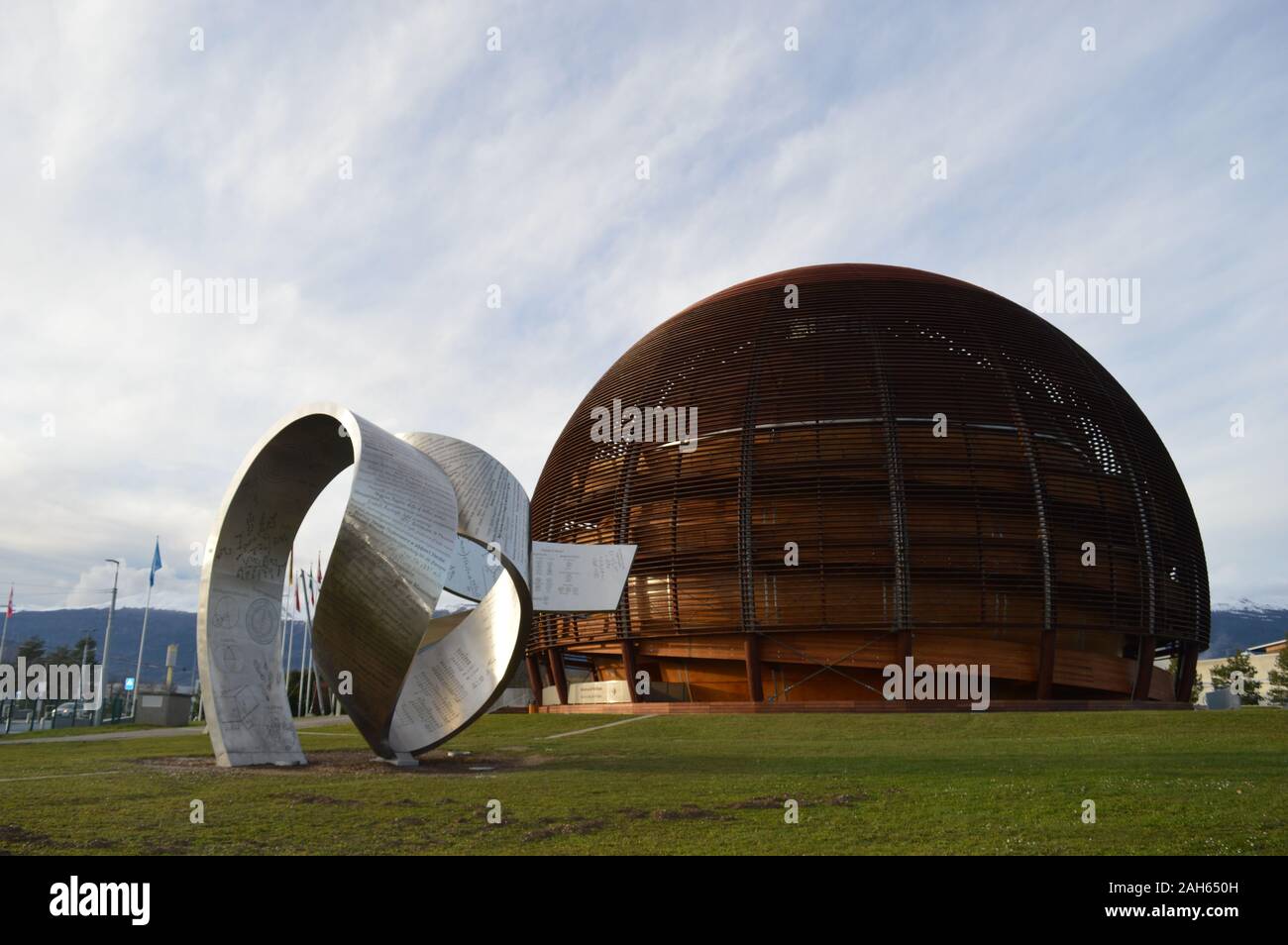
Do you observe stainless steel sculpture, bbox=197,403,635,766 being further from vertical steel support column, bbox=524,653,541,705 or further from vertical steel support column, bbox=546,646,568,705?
vertical steel support column, bbox=524,653,541,705

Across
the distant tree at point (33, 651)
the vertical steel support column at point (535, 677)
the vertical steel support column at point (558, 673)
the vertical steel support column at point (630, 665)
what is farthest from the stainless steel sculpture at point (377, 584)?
the distant tree at point (33, 651)

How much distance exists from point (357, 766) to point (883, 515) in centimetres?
Answer: 2030

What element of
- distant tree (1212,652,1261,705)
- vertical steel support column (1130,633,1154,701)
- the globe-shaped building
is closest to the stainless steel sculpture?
the globe-shaped building

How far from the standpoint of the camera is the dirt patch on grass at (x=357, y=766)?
15.1 meters

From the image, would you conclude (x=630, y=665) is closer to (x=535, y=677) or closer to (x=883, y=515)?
(x=535, y=677)

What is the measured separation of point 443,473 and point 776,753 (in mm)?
8570

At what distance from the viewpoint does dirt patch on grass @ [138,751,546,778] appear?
15.1 m

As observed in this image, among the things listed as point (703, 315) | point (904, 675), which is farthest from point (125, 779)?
point (703, 315)

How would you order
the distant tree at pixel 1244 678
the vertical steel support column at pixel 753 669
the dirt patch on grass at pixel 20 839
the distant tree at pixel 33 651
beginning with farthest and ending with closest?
the distant tree at pixel 33 651
the distant tree at pixel 1244 678
the vertical steel support column at pixel 753 669
the dirt patch on grass at pixel 20 839

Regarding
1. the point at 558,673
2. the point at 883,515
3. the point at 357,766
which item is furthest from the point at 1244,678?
the point at 357,766

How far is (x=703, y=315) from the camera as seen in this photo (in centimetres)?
3844

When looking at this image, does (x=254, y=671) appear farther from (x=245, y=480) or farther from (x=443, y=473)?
(x=443, y=473)

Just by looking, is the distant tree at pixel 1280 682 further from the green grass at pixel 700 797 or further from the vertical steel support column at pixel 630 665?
the vertical steel support column at pixel 630 665

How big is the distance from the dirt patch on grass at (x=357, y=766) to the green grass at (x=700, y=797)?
8 centimetres
